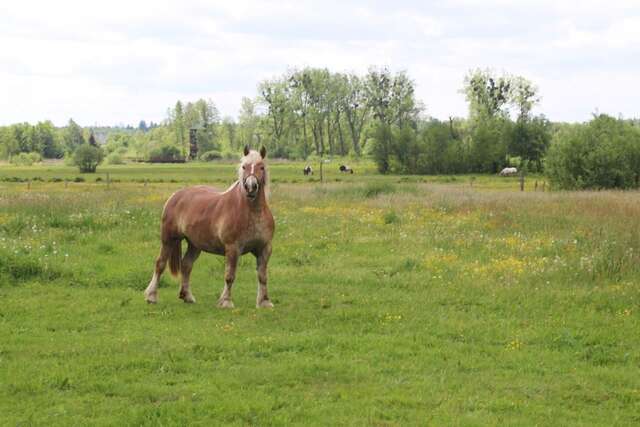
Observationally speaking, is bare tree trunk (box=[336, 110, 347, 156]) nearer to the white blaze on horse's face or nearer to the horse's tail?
the horse's tail

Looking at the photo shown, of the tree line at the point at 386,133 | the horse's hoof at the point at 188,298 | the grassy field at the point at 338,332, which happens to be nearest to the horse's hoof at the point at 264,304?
the grassy field at the point at 338,332

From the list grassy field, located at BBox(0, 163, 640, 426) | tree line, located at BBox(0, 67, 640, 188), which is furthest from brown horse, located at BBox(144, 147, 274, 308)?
tree line, located at BBox(0, 67, 640, 188)

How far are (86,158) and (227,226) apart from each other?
78852mm

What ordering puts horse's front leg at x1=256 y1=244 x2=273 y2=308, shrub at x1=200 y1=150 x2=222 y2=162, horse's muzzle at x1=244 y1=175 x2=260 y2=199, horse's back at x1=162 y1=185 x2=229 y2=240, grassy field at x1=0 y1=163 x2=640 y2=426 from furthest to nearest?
shrub at x1=200 y1=150 x2=222 y2=162 < horse's back at x1=162 y1=185 x2=229 y2=240 < horse's front leg at x1=256 y1=244 x2=273 y2=308 < horse's muzzle at x1=244 y1=175 x2=260 y2=199 < grassy field at x1=0 y1=163 x2=640 y2=426

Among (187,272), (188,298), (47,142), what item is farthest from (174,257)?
(47,142)

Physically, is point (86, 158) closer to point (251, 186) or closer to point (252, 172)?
point (252, 172)

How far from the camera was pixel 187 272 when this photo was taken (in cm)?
1267

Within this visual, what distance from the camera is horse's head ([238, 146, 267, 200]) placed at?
10969 millimetres

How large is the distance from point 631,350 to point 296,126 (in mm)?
114114

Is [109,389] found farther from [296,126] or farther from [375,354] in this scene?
[296,126]

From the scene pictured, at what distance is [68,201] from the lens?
25.6 m

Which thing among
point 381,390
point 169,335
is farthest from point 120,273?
point 381,390

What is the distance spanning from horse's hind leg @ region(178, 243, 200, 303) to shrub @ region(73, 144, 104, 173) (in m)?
76.9

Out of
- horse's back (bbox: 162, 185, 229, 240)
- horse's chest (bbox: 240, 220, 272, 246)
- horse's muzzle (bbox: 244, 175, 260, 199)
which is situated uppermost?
horse's muzzle (bbox: 244, 175, 260, 199)
